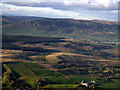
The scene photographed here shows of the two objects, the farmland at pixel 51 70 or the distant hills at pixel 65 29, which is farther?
the distant hills at pixel 65 29

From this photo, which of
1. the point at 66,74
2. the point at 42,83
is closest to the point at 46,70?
the point at 66,74

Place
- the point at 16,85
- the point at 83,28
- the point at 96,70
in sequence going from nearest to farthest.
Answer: the point at 16,85 → the point at 96,70 → the point at 83,28

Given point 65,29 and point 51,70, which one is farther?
point 65,29

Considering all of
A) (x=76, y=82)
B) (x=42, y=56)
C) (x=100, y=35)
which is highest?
(x=100, y=35)

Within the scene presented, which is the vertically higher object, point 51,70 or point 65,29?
point 65,29

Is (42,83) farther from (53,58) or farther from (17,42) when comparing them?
(17,42)

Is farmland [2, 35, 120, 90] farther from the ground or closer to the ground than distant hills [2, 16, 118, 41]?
closer to the ground

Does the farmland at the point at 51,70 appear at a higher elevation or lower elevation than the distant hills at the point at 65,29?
lower

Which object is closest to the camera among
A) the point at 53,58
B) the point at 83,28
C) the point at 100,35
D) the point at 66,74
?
the point at 66,74

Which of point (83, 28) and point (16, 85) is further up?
point (83, 28)

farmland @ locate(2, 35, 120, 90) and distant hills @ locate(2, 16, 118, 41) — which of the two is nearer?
farmland @ locate(2, 35, 120, 90)

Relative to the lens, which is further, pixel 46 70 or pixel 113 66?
pixel 113 66
